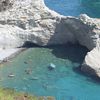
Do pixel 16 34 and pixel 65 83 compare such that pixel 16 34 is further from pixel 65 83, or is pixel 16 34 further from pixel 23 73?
pixel 65 83

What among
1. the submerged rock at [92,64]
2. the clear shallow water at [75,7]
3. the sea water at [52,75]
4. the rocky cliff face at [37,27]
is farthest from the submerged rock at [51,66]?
the clear shallow water at [75,7]

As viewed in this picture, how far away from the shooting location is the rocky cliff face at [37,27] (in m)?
23.0

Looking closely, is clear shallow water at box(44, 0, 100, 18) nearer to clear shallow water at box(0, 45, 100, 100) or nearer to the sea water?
the sea water

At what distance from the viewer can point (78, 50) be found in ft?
75.9

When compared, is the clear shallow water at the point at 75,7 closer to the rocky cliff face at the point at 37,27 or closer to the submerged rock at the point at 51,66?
the rocky cliff face at the point at 37,27

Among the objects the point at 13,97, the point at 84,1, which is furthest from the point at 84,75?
the point at 84,1

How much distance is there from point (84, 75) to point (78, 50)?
351 cm

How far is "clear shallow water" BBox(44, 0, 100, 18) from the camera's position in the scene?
3002 cm

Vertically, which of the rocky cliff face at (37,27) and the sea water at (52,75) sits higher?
the rocky cliff face at (37,27)

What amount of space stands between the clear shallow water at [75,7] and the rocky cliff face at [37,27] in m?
5.71

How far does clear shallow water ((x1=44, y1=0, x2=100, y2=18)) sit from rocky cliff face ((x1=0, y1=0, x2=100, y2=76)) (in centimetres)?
571

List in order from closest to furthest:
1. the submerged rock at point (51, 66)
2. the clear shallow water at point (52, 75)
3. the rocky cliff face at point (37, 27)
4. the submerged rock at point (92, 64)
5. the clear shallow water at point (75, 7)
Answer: the clear shallow water at point (52, 75) → the submerged rock at point (92, 64) → the submerged rock at point (51, 66) → the rocky cliff face at point (37, 27) → the clear shallow water at point (75, 7)

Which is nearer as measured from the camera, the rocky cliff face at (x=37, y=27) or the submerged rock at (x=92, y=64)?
the submerged rock at (x=92, y=64)

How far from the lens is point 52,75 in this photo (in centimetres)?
1978
